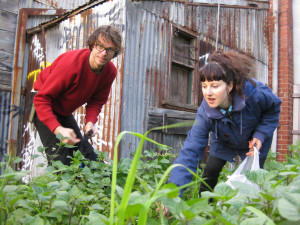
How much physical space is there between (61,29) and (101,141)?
2610 mm

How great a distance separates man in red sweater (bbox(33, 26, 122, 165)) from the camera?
2.35 meters

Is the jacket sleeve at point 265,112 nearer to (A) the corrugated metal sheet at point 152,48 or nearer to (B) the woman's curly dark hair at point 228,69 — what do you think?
(B) the woman's curly dark hair at point 228,69

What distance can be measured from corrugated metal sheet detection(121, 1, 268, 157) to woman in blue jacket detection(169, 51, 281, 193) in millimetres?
2703

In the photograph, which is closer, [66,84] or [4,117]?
[66,84]

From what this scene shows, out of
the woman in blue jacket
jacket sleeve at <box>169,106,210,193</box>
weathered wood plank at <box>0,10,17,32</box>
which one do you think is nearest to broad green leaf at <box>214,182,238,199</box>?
jacket sleeve at <box>169,106,210,193</box>

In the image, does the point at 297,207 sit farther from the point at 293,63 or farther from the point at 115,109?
the point at 293,63

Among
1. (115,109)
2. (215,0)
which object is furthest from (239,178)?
(215,0)

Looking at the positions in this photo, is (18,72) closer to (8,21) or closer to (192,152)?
(8,21)

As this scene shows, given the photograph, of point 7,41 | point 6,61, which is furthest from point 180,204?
point 7,41

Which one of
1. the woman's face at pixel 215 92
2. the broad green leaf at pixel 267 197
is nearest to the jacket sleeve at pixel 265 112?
the woman's face at pixel 215 92

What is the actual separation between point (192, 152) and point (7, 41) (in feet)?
18.1

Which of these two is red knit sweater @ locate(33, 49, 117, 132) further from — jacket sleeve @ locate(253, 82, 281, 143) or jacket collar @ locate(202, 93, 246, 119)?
jacket sleeve @ locate(253, 82, 281, 143)

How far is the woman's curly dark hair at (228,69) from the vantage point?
211 cm

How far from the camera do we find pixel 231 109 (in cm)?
228
